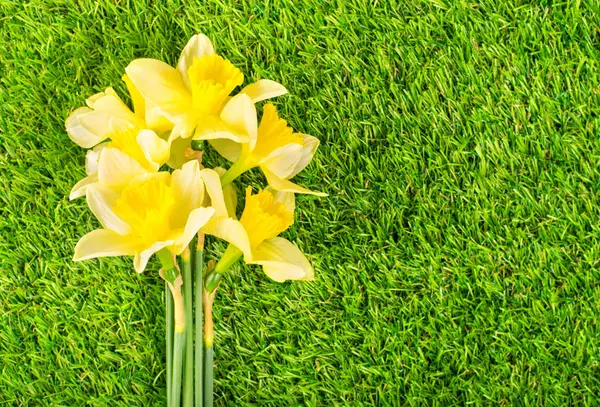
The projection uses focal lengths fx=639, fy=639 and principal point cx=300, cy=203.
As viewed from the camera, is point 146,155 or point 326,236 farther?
point 326,236

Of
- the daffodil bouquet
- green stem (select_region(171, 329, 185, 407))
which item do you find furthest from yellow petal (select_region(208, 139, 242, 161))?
green stem (select_region(171, 329, 185, 407))

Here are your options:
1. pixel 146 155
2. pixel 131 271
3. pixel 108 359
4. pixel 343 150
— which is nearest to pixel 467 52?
pixel 343 150

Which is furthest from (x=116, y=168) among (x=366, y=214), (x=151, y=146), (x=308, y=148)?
(x=366, y=214)

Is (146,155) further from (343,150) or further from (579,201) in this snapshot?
(579,201)

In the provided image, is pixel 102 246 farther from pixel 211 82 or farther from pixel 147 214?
pixel 211 82

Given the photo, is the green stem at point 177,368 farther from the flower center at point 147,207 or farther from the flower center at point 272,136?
the flower center at point 272,136

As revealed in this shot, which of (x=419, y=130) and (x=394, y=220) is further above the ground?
(x=419, y=130)

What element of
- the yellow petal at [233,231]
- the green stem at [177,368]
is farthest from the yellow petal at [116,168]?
the green stem at [177,368]
